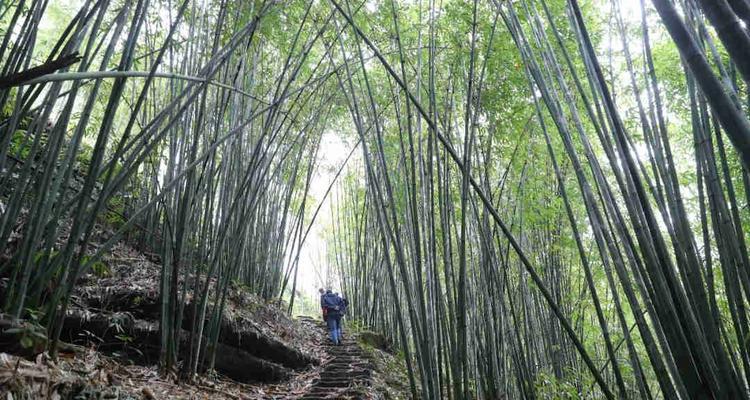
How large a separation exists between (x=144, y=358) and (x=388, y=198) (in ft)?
6.09

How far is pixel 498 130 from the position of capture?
12.3ft

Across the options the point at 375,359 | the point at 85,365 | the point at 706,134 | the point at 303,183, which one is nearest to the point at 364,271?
the point at 303,183

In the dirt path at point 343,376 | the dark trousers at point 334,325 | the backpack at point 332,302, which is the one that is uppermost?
the backpack at point 332,302

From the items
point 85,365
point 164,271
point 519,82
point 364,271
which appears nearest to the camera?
point 85,365

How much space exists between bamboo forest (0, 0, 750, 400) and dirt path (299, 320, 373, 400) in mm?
34

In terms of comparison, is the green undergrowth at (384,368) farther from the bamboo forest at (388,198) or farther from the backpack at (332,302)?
the backpack at (332,302)

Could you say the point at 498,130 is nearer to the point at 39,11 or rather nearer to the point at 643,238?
the point at 643,238

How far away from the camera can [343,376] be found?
3.95 metres

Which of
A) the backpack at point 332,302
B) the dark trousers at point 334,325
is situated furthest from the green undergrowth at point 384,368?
the backpack at point 332,302

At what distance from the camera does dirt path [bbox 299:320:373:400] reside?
3.41 metres

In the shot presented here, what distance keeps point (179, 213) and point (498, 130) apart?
2.33 metres

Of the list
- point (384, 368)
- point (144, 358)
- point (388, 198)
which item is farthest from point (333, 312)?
point (388, 198)

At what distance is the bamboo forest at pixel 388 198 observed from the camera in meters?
1.64

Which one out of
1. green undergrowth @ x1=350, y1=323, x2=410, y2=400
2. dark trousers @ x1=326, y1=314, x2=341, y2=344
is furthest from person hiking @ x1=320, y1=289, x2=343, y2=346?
green undergrowth @ x1=350, y1=323, x2=410, y2=400
